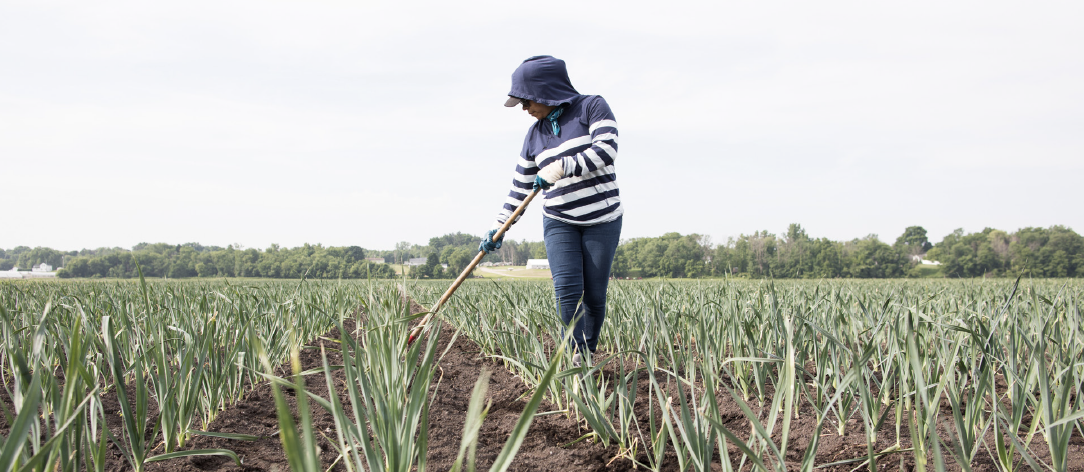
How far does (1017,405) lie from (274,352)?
2725 millimetres

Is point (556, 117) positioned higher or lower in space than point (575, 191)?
higher

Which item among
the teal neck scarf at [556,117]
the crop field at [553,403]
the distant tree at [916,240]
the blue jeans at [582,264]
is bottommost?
the crop field at [553,403]

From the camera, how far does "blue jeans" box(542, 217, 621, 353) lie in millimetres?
2713

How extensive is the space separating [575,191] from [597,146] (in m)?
0.26

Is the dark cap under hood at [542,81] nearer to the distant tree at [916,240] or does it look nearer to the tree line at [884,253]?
the tree line at [884,253]

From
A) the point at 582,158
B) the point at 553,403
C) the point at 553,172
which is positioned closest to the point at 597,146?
the point at 582,158

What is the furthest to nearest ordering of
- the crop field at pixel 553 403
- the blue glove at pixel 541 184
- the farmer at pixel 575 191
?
the blue glove at pixel 541 184
the farmer at pixel 575 191
the crop field at pixel 553 403

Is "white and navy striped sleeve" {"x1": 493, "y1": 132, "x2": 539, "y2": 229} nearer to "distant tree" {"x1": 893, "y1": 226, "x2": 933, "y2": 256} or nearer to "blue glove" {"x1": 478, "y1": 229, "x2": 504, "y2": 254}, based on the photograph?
"blue glove" {"x1": 478, "y1": 229, "x2": 504, "y2": 254}

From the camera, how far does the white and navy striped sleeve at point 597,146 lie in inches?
101

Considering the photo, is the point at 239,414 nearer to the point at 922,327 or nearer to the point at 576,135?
the point at 576,135

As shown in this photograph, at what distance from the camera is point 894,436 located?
175 cm

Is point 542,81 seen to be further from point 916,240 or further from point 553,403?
point 916,240

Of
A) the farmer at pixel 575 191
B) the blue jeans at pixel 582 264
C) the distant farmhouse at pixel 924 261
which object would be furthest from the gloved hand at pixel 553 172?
the distant farmhouse at pixel 924 261

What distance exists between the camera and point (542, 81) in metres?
2.70
